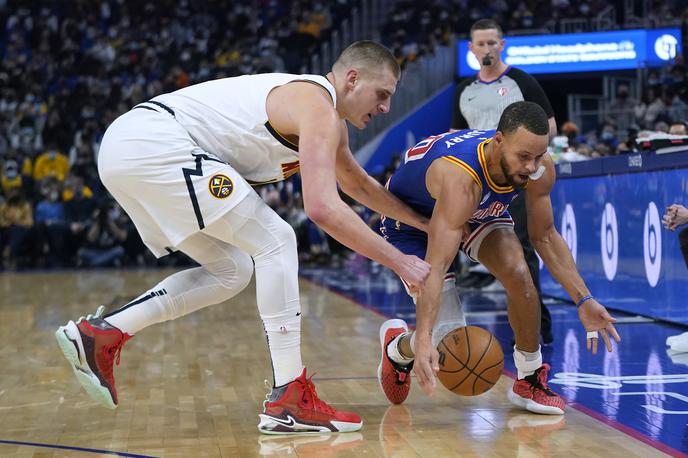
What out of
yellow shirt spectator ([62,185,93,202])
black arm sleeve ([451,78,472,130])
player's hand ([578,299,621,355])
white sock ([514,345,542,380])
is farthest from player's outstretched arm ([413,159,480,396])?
yellow shirt spectator ([62,185,93,202])

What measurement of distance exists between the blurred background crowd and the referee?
8.25 meters

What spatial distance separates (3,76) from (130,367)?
1781 centimetres

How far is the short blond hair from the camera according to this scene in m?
4.05

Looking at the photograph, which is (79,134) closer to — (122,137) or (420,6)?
(420,6)

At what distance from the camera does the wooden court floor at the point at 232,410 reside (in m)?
3.82

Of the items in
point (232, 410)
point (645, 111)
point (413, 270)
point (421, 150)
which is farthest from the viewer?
point (645, 111)

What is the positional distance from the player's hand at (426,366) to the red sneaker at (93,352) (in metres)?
1.39

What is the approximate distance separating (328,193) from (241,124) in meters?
0.66

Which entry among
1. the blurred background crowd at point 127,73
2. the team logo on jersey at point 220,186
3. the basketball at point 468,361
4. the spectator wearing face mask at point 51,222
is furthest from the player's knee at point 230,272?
the spectator wearing face mask at point 51,222

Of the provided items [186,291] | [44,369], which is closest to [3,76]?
[44,369]

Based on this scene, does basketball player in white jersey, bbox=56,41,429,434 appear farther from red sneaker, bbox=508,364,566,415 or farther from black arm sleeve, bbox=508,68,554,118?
black arm sleeve, bbox=508,68,554,118

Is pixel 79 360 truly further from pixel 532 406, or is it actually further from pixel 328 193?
pixel 532 406

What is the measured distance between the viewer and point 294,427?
13.4 ft

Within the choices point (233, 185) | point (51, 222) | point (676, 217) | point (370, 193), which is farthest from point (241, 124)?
point (51, 222)
